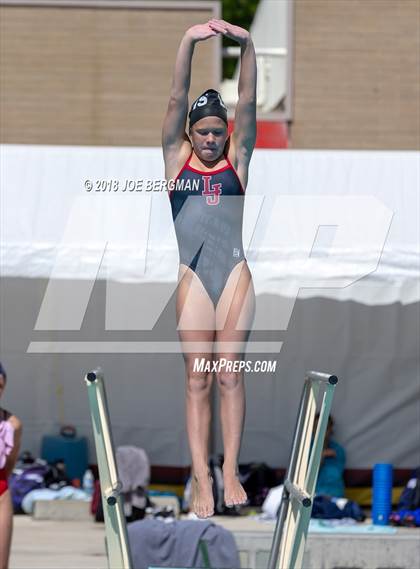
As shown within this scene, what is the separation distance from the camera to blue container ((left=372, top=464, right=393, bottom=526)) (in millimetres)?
9887

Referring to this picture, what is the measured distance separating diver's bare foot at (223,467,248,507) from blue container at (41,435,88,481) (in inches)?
275

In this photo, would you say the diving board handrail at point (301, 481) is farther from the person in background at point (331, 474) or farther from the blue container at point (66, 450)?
the blue container at point (66, 450)

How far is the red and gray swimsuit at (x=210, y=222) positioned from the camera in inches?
159

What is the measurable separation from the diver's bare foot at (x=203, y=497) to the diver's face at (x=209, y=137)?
106 centimetres

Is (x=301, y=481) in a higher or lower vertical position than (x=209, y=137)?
lower

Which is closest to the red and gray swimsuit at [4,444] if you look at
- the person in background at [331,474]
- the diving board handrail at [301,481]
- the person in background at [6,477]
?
the person in background at [6,477]

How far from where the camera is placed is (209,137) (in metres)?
4.06

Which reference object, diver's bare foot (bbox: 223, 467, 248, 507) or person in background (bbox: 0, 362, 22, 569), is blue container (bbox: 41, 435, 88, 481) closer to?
person in background (bbox: 0, 362, 22, 569)

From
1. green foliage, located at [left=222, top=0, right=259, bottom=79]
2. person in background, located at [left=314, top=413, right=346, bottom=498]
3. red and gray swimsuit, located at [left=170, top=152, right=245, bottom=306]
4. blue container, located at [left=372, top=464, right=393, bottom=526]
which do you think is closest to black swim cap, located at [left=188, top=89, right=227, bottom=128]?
red and gray swimsuit, located at [left=170, top=152, right=245, bottom=306]

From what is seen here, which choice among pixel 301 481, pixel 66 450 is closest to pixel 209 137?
pixel 301 481

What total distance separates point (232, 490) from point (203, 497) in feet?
0.33

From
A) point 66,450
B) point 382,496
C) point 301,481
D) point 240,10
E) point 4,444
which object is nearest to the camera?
point 301,481

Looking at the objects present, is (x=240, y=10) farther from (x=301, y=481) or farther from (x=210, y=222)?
(x=210, y=222)

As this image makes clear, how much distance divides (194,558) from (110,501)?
270 centimetres
